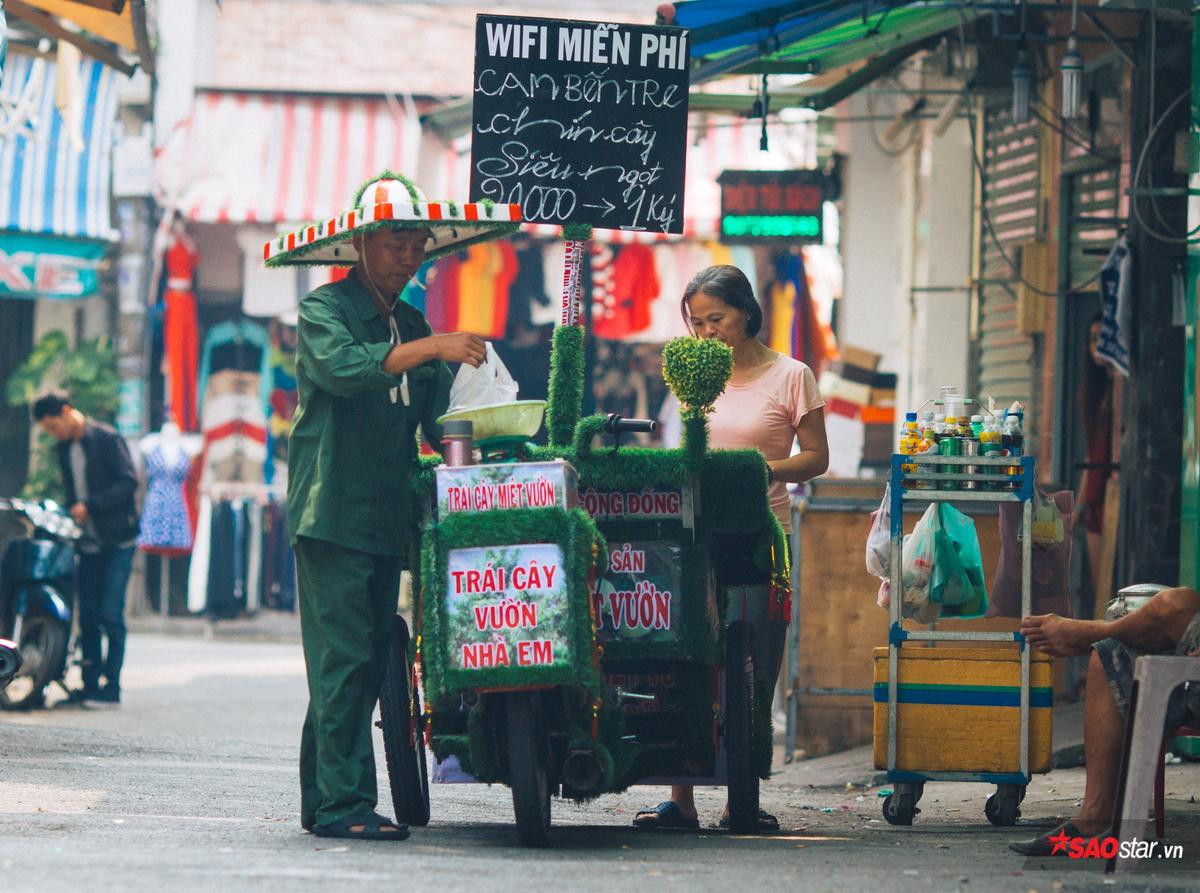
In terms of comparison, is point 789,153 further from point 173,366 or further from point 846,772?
point 846,772

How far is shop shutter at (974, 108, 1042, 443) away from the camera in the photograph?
1424 cm

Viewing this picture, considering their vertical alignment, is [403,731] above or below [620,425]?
below

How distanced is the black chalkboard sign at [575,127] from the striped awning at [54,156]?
11.4m

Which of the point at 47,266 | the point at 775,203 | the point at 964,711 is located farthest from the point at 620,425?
the point at 47,266

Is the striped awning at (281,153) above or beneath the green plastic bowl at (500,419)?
above

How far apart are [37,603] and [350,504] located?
6457 mm

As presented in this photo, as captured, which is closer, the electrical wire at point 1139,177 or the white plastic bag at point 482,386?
the white plastic bag at point 482,386

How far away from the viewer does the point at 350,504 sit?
666cm

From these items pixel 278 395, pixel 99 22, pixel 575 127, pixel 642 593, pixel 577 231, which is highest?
pixel 99 22

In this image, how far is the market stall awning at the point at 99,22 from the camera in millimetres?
10055

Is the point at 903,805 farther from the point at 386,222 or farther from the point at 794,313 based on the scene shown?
the point at 794,313

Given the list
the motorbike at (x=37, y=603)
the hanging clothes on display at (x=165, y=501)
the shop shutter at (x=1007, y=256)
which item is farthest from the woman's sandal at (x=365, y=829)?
the hanging clothes on display at (x=165, y=501)

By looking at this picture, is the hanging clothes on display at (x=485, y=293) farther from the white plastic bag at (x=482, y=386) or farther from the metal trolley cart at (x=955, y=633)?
the white plastic bag at (x=482, y=386)

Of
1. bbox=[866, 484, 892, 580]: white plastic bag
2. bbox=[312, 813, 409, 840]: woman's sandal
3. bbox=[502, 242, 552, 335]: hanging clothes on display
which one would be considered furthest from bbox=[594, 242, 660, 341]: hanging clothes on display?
bbox=[312, 813, 409, 840]: woman's sandal
